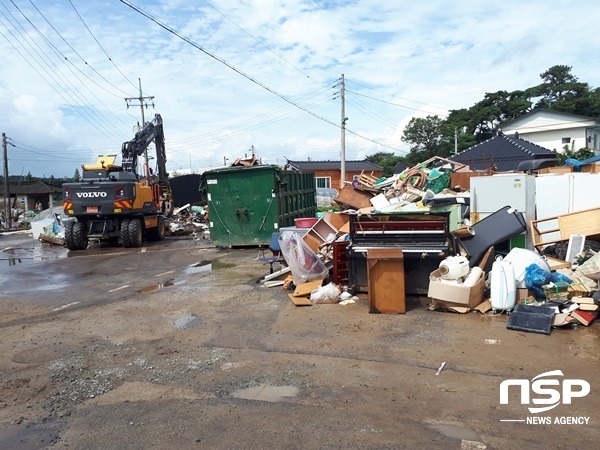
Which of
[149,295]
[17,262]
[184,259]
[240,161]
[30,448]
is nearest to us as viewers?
[30,448]

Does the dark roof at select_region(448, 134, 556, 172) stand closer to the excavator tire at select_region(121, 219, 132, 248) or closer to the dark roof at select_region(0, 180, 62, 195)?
the excavator tire at select_region(121, 219, 132, 248)

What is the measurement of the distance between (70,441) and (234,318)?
300cm

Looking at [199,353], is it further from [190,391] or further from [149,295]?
[149,295]

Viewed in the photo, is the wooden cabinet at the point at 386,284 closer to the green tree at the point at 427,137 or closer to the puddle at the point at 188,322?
the puddle at the point at 188,322

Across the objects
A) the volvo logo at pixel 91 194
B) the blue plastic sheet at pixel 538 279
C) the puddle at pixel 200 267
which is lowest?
the puddle at pixel 200 267

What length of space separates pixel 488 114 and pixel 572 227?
152 ft

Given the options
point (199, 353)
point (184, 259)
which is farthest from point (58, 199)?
point (199, 353)

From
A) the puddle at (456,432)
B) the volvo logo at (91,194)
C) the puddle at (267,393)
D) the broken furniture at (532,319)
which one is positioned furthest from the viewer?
the volvo logo at (91,194)

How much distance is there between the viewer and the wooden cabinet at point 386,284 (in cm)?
609

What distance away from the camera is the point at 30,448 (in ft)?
10.6

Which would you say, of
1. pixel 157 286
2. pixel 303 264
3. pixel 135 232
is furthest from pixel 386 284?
pixel 135 232

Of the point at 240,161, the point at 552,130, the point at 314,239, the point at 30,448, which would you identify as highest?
the point at 552,130

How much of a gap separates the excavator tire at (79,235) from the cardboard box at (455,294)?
11991 millimetres

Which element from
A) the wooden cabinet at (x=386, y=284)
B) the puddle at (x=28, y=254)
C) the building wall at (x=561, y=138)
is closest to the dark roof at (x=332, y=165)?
the building wall at (x=561, y=138)
